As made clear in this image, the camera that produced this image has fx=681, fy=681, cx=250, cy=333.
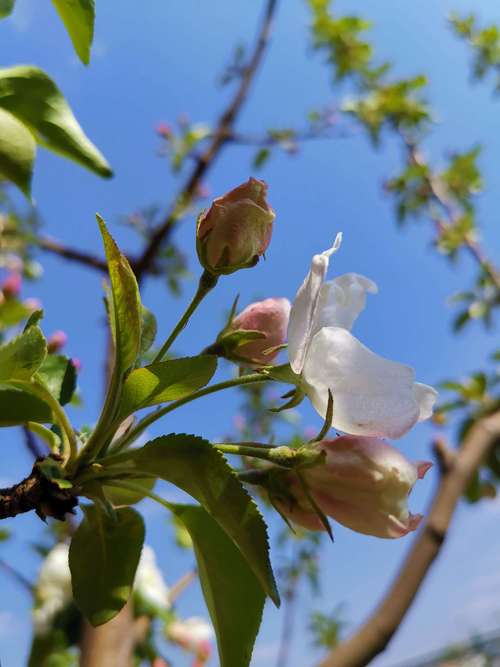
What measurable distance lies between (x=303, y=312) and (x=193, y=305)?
0.31 feet

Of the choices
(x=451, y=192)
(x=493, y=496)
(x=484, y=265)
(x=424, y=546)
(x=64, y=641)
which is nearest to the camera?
(x=424, y=546)

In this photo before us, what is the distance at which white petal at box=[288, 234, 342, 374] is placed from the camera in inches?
16.2

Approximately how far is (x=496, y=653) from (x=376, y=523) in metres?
3.79

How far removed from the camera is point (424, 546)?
3.25 ft

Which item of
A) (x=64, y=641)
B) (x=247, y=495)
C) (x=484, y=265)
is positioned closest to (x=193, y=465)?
(x=247, y=495)

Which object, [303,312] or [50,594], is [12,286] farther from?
[303,312]

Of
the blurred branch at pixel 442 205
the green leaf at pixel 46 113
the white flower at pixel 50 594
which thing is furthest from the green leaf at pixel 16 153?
the blurred branch at pixel 442 205

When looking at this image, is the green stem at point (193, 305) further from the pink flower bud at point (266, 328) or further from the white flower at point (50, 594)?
the white flower at point (50, 594)

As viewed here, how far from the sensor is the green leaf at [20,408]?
0.45 m

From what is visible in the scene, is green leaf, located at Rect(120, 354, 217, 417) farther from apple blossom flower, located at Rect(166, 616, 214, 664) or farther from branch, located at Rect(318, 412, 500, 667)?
apple blossom flower, located at Rect(166, 616, 214, 664)

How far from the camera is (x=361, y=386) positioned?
0.41m

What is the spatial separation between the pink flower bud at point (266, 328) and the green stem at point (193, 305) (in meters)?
0.04

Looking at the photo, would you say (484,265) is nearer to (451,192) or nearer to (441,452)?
(451,192)

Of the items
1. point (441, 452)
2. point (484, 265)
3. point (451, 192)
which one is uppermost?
point (451, 192)
